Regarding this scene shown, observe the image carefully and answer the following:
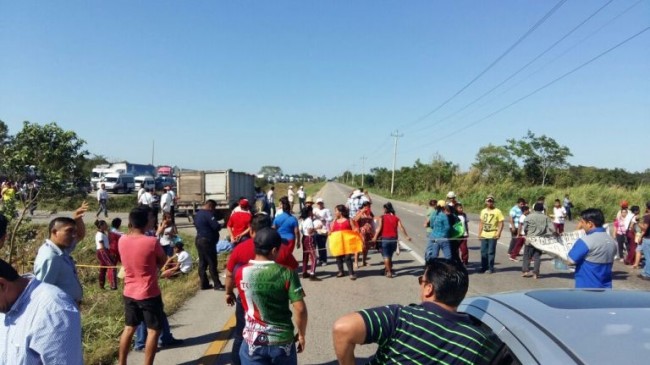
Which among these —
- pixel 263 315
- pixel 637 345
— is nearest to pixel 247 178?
pixel 263 315

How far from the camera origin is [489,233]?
9773mm

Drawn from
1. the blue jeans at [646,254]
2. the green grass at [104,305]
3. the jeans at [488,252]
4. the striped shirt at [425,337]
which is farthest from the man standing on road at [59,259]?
the blue jeans at [646,254]

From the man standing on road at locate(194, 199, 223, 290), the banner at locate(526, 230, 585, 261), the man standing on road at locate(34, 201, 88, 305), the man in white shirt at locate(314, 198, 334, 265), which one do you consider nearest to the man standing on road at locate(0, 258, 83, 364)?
the man standing on road at locate(34, 201, 88, 305)

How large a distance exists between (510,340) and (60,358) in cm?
213

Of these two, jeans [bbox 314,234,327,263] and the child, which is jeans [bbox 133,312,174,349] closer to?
the child

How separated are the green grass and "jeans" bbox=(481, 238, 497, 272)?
6185mm

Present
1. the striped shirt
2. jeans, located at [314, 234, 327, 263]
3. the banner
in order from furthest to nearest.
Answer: jeans, located at [314, 234, 327, 263] → the banner → the striped shirt

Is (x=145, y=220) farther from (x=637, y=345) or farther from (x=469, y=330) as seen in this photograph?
(x=637, y=345)

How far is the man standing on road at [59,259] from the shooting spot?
4016mm

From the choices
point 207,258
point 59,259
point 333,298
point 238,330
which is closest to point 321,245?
point 333,298

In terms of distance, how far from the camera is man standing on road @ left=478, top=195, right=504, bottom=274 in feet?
32.1

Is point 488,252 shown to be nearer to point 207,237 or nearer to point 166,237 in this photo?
point 207,237

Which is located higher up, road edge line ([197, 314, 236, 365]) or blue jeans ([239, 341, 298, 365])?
blue jeans ([239, 341, 298, 365])

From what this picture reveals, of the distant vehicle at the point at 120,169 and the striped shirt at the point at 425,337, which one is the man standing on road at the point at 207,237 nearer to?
the striped shirt at the point at 425,337
